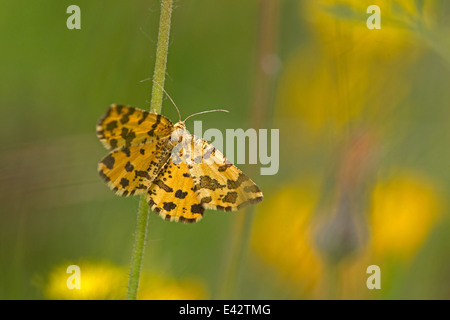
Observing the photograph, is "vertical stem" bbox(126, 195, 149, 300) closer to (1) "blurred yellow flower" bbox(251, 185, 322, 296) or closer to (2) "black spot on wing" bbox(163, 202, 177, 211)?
(2) "black spot on wing" bbox(163, 202, 177, 211)

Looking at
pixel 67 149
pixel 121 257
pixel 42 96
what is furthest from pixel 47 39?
pixel 121 257

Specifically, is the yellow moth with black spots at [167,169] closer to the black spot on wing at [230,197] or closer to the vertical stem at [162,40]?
the black spot on wing at [230,197]

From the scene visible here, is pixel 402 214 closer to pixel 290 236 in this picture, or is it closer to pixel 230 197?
pixel 290 236

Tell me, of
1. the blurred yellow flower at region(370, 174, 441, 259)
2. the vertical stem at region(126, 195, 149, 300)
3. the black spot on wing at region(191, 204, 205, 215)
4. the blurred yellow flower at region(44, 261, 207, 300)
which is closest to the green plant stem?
the vertical stem at region(126, 195, 149, 300)

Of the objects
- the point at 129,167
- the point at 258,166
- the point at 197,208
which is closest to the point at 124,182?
the point at 129,167

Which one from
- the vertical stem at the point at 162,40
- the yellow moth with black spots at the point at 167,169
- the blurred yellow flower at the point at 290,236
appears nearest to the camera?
the vertical stem at the point at 162,40

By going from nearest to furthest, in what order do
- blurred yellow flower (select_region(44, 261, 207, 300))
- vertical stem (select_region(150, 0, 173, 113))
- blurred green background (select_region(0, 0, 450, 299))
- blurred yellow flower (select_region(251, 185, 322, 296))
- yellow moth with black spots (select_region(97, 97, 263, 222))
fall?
vertical stem (select_region(150, 0, 173, 113)), yellow moth with black spots (select_region(97, 97, 263, 222)), blurred yellow flower (select_region(44, 261, 207, 300)), blurred green background (select_region(0, 0, 450, 299)), blurred yellow flower (select_region(251, 185, 322, 296))

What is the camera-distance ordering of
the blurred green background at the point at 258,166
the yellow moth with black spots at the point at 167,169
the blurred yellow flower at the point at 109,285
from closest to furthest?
the yellow moth with black spots at the point at 167,169 → the blurred yellow flower at the point at 109,285 → the blurred green background at the point at 258,166

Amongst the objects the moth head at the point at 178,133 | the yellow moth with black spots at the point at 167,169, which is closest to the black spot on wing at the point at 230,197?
the yellow moth with black spots at the point at 167,169
